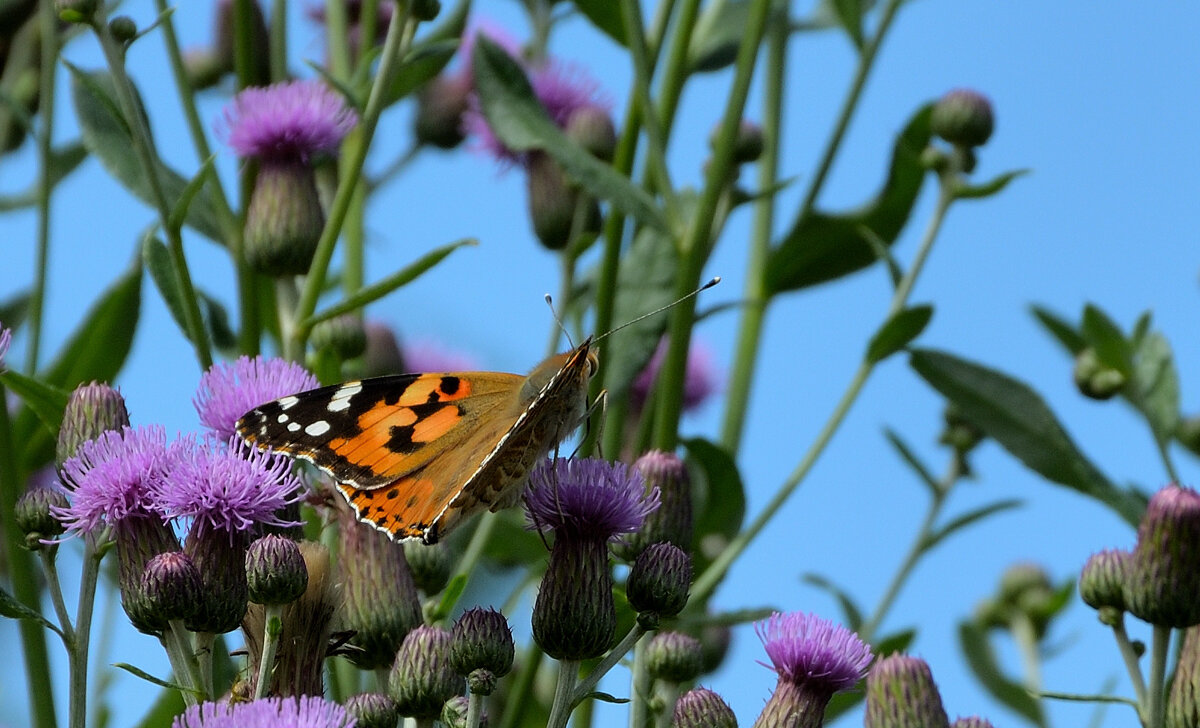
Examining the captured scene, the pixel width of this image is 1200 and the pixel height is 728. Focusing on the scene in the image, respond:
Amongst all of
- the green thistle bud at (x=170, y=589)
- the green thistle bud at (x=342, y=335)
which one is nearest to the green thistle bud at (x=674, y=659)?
the green thistle bud at (x=170, y=589)

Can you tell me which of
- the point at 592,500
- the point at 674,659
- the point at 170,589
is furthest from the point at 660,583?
the point at 170,589

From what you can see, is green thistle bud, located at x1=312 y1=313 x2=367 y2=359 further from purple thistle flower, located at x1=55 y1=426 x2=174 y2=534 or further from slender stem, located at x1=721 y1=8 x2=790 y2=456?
purple thistle flower, located at x1=55 y1=426 x2=174 y2=534

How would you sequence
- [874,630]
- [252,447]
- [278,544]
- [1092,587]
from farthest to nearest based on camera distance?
[874,630] < [1092,587] < [252,447] < [278,544]

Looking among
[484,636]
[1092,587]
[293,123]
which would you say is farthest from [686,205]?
[484,636]

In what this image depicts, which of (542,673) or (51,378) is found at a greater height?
(51,378)

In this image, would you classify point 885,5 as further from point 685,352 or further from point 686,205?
point 685,352

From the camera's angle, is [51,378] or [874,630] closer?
[51,378]

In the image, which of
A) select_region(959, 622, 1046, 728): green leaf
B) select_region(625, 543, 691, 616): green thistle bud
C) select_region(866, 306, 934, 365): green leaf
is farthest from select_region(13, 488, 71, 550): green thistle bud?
select_region(959, 622, 1046, 728): green leaf
